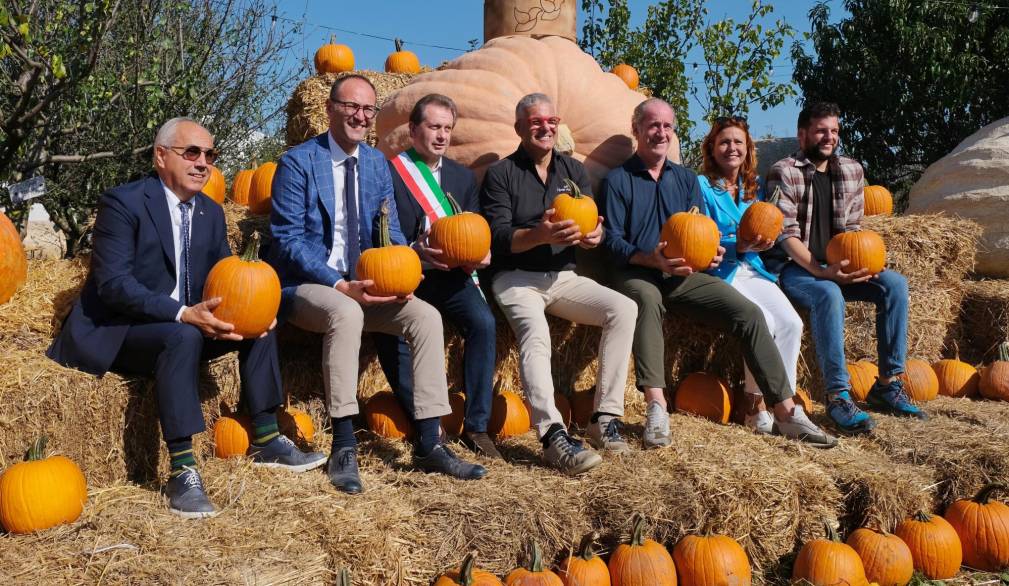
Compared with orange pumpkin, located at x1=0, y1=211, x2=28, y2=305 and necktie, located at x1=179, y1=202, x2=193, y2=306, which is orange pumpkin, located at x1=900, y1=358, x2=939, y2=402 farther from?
orange pumpkin, located at x1=0, y1=211, x2=28, y2=305

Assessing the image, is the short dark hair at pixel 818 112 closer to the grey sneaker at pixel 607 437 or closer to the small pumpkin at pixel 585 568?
the grey sneaker at pixel 607 437

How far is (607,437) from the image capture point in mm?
3652

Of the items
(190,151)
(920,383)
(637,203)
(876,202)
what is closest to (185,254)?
(190,151)

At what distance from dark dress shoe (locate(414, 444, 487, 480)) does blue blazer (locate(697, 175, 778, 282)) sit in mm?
1851

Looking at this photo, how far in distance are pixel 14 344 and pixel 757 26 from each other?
8.27m

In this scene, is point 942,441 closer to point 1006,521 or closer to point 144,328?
point 1006,521

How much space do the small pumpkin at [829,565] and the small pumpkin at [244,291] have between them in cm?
222

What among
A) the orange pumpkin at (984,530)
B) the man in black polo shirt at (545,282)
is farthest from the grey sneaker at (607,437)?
the orange pumpkin at (984,530)

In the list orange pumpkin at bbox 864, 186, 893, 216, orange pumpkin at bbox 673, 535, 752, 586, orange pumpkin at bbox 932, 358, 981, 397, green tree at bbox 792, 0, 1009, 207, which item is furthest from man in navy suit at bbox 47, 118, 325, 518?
green tree at bbox 792, 0, 1009, 207

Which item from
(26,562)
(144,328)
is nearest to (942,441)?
(144,328)

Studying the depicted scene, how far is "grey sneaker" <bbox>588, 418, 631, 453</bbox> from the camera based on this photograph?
359 centimetres

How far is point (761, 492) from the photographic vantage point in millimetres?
3236

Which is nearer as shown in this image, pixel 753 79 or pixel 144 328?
pixel 144 328

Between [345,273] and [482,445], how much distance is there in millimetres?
970
